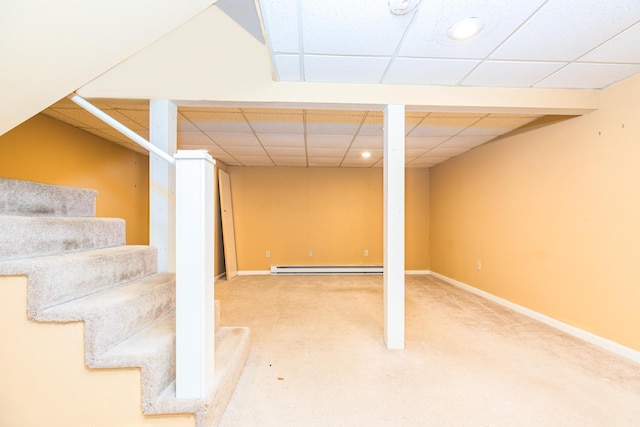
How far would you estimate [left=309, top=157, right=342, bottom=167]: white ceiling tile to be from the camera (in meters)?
4.79

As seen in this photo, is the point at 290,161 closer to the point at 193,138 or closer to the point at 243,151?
the point at 243,151

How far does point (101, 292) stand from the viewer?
1.49 m

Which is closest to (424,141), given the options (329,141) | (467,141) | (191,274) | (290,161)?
(467,141)

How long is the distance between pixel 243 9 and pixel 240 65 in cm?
47

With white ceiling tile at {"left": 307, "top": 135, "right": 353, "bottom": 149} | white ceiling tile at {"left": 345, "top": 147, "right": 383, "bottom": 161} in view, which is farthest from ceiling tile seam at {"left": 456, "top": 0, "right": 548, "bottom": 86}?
white ceiling tile at {"left": 345, "top": 147, "right": 383, "bottom": 161}

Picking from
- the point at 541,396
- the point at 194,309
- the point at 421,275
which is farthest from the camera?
the point at 421,275

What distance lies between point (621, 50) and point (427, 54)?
118cm

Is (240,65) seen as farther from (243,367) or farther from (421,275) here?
(421,275)

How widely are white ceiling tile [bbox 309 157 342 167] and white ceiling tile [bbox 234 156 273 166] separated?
764 mm

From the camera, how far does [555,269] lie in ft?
8.80

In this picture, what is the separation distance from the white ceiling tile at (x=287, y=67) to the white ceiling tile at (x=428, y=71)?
0.67 metres

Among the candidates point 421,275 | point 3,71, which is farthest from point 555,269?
point 3,71

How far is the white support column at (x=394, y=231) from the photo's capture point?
221 centimetres

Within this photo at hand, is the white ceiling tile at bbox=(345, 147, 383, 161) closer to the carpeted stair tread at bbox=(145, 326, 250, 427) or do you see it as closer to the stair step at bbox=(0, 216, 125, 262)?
the carpeted stair tread at bbox=(145, 326, 250, 427)
